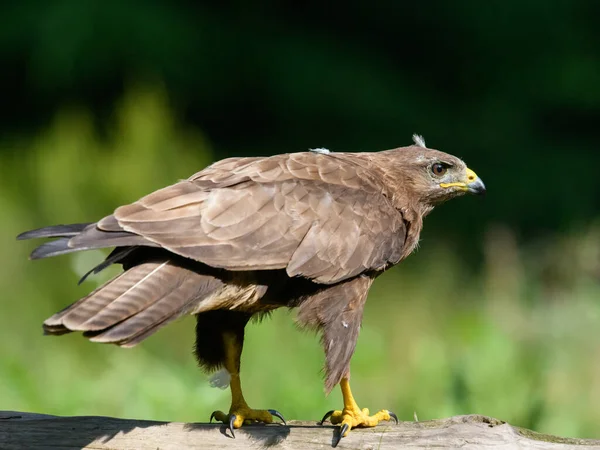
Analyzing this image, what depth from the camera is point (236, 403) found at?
4102 millimetres

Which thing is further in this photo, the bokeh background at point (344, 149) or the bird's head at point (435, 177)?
the bokeh background at point (344, 149)

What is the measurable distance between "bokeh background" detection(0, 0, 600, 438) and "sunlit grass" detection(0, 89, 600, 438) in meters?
0.02

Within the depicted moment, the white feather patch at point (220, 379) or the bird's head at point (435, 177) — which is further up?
the bird's head at point (435, 177)

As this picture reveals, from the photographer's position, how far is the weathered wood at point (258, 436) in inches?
137

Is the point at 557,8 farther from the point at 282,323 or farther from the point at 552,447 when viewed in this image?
the point at 552,447

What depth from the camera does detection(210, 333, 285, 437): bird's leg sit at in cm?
403

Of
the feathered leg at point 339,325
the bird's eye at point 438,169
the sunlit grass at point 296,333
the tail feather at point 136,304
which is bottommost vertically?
the sunlit grass at point 296,333

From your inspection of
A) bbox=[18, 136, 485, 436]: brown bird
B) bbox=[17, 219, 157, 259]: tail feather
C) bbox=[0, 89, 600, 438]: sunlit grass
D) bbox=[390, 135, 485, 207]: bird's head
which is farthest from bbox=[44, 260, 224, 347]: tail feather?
bbox=[0, 89, 600, 438]: sunlit grass

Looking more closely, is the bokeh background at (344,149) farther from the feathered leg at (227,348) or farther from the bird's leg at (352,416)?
the bird's leg at (352,416)

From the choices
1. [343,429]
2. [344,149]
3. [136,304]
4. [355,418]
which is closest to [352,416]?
[355,418]

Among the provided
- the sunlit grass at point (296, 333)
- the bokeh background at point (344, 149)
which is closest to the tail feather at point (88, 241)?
the bokeh background at point (344, 149)

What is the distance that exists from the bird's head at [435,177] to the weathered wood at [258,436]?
3.89ft

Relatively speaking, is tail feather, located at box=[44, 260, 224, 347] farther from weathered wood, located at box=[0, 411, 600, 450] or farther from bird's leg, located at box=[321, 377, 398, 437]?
bird's leg, located at box=[321, 377, 398, 437]

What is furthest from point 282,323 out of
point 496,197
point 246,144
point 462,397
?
point 246,144
